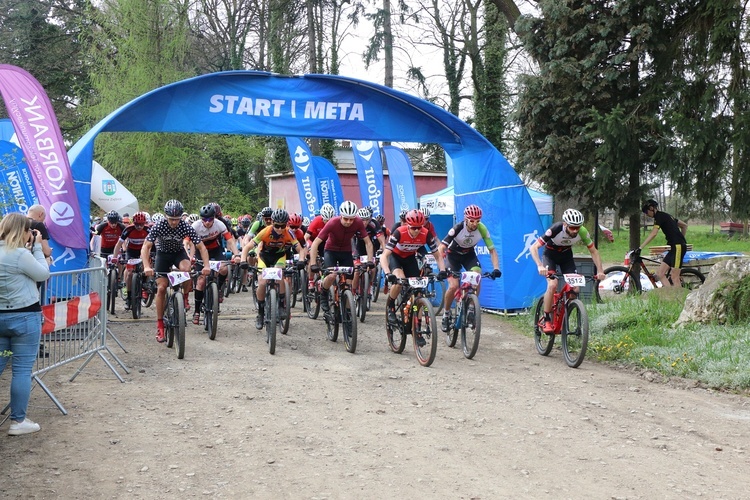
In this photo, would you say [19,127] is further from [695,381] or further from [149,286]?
[695,381]

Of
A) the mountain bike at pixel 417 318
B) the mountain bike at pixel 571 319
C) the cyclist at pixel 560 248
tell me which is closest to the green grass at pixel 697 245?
the cyclist at pixel 560 248

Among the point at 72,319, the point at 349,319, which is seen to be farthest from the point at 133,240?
the point at 72,319

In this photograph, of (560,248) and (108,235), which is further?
(108,235)

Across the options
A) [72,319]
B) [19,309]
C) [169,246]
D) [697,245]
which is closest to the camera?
[19,309]

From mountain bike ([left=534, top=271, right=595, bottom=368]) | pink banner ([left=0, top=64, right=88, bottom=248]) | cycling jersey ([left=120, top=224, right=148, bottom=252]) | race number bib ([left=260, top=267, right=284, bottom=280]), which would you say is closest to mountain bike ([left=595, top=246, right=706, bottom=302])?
mountain bike ([left=534, top=271, right=595, bottom=368])

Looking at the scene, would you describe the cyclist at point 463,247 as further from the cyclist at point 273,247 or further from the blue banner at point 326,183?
the blue banner at point 326,183

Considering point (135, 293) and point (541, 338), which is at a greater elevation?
point (135, 293)

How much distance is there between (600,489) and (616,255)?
2709 cm

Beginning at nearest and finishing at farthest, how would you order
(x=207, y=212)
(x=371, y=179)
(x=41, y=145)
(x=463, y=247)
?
1. (x=41, y=145)
2. (x=463, y=247)
3. (x=207, y=212)
4. (x=371, y=179)

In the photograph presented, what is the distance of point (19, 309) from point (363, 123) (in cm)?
861

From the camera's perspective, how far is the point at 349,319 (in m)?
10.4

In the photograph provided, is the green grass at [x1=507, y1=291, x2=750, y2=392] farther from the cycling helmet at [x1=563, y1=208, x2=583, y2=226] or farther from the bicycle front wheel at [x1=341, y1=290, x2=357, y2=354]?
the bicycle front wheel at [x1=341, y1=290, x2=357, y2=354]

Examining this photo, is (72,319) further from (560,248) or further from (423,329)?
(560,248)

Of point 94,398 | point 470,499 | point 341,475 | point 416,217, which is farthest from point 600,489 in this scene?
point 416,217
